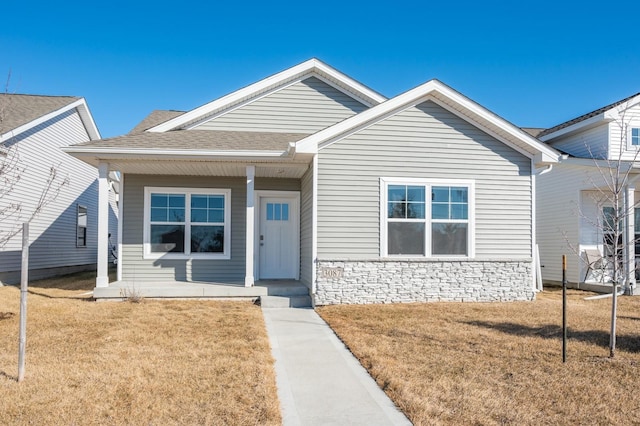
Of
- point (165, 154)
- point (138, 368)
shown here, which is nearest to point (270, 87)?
point (165, 154)

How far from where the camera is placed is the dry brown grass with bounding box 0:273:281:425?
3.61 metres

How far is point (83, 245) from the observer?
18.0 meters

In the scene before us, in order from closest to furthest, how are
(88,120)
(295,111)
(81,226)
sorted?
1. (295,111)
2. (88,120)
3. (81,226)

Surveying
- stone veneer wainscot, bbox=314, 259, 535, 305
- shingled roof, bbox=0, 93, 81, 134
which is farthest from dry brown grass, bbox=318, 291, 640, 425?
shingled roof, bbox=0, 93, 81, 134

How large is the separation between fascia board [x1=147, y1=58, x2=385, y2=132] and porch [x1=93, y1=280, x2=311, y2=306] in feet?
13.5

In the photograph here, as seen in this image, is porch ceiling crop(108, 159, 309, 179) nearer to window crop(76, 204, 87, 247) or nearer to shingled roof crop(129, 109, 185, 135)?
shingled roof crop(129, 109, 185, 135)

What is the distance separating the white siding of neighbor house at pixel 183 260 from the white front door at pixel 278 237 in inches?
16.7

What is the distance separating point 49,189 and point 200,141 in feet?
18.3

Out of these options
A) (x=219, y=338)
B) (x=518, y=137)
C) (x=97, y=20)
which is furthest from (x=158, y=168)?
(x=518, y=137)

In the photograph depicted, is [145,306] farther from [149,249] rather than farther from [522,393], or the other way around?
[522,393]

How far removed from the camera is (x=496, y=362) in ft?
16.8

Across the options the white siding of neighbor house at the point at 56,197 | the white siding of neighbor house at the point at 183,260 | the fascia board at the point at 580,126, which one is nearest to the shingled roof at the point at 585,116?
the fascia board at the point at 580,126

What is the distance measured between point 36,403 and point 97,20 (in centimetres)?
1341

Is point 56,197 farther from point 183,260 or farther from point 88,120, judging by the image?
point 88,120
